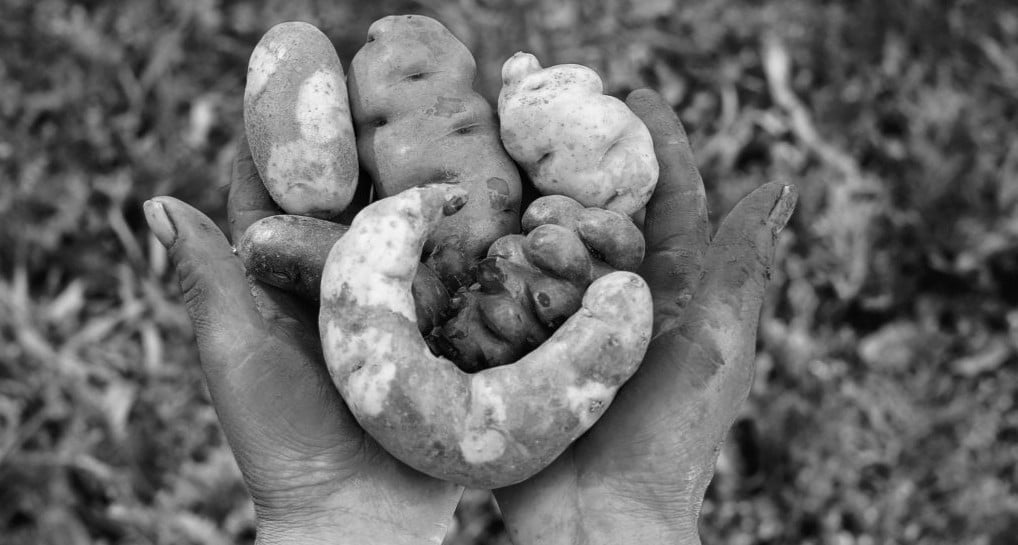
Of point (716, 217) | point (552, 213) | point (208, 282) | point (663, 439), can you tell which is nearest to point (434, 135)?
point (552, 213)

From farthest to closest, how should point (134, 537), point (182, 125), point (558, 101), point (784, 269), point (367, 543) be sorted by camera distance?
point (182, 125), point (784, 269), point (134, 537), point (558, 101), point (367, 543)

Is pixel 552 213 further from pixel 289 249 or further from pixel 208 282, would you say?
pixel 208 282

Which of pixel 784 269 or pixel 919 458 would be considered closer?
pixel 919 458

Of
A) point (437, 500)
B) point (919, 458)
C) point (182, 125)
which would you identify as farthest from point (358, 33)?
point (919, 458)

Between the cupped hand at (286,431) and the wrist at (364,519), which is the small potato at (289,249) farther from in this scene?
the wrist at (364,519)

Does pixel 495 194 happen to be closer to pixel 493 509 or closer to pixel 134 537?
pixel 493 509

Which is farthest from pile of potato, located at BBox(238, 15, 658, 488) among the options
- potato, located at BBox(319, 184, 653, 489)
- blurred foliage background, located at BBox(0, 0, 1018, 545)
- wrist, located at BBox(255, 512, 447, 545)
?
blurred foliage background, located at BBox(0, 0, 1018, 545)
